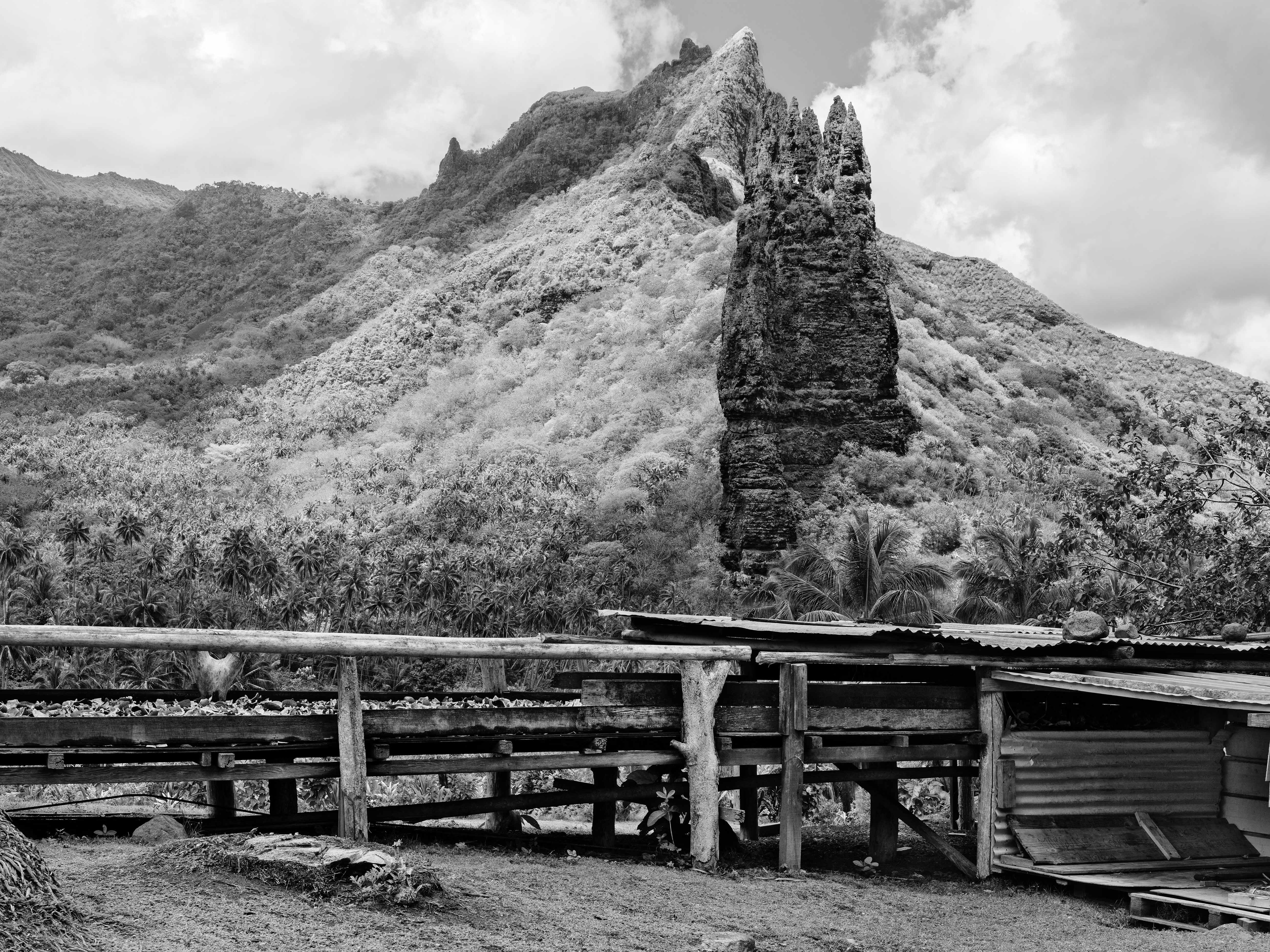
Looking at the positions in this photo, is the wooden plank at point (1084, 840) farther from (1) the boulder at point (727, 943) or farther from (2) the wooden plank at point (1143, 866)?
(1) the boulder at point (727, 943)

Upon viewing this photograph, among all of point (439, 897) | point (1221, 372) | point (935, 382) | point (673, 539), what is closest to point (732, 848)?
point (439, 897)

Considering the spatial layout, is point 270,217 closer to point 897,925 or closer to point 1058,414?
point 1058,414

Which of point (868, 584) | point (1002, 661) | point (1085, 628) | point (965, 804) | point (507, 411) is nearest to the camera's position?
point (1002, 661)

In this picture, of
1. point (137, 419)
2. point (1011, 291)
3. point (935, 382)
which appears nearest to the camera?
point (935, 382)

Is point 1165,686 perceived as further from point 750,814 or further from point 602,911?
point 750,814

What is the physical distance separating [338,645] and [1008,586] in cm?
3204

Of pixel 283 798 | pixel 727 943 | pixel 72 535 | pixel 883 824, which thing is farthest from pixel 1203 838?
pixel 72 535

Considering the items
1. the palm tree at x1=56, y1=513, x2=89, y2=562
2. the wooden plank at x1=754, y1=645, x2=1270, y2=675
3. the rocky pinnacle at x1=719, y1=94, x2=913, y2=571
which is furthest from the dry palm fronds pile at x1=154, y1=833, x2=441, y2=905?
the palm tree at x1=56, y1=513, x2=89, y2=562

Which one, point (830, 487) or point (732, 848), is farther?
point (830, 487)

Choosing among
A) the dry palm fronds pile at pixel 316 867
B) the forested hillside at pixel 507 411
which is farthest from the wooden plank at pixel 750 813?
the forested hillside at pixel 507 411

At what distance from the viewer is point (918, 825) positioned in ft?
40.7

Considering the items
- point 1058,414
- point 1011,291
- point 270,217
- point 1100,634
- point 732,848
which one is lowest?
point 732,848

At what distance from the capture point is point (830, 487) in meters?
60.1

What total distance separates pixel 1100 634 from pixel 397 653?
6.89m
